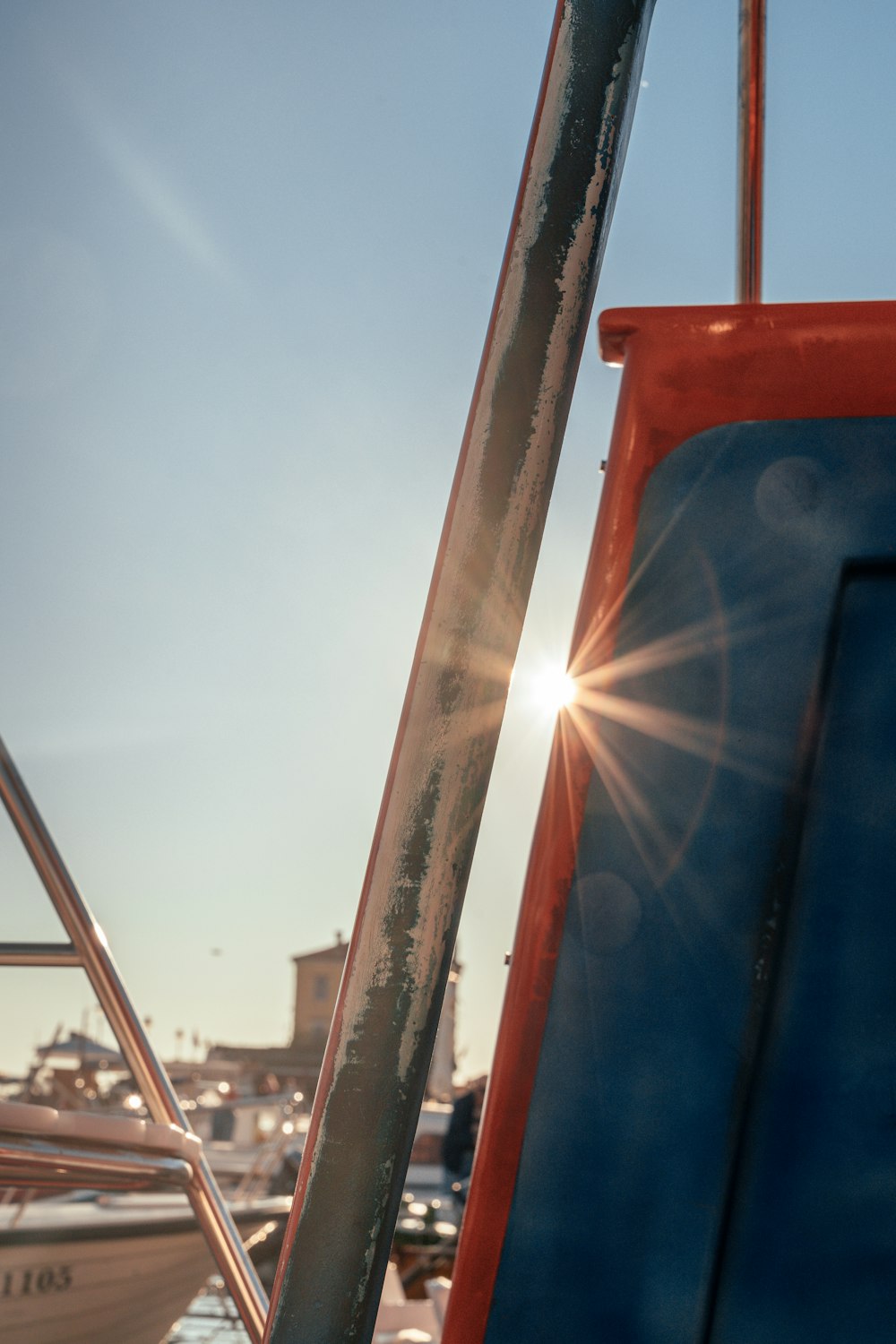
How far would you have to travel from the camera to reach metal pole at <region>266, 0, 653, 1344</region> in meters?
0.66

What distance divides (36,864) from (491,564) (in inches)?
64.1

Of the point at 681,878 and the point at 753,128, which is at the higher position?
the point at 753,128

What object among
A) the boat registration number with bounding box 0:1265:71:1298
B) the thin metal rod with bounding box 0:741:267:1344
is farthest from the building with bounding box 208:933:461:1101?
the thin metal rod with bounding box 0:741:267:1344

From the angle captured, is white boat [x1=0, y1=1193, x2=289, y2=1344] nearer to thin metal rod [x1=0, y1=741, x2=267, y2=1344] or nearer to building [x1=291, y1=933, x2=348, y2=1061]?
thin metal rod [x1=0, y1=741, x2=267, y2=1344]

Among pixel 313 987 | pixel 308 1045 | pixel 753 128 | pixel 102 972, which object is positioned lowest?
pixel 308 1045

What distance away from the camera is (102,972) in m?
2.07

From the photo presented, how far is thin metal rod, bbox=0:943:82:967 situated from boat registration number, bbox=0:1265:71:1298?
155 inches

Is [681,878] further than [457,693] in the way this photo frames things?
Yes

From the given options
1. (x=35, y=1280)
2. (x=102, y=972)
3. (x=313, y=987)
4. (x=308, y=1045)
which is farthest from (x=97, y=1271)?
(x=313, y=987)

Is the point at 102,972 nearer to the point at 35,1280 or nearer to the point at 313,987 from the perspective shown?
the point at 35,1280

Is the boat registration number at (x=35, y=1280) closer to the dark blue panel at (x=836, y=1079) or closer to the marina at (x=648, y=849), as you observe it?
the marina at (x=648, y=849)

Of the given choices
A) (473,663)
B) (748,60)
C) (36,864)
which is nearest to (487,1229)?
(473,663)

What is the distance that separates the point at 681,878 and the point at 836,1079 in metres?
0.18

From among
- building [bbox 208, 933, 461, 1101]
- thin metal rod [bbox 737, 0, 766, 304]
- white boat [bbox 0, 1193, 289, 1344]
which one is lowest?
building [bbox 208, 933, 461, 1101]
